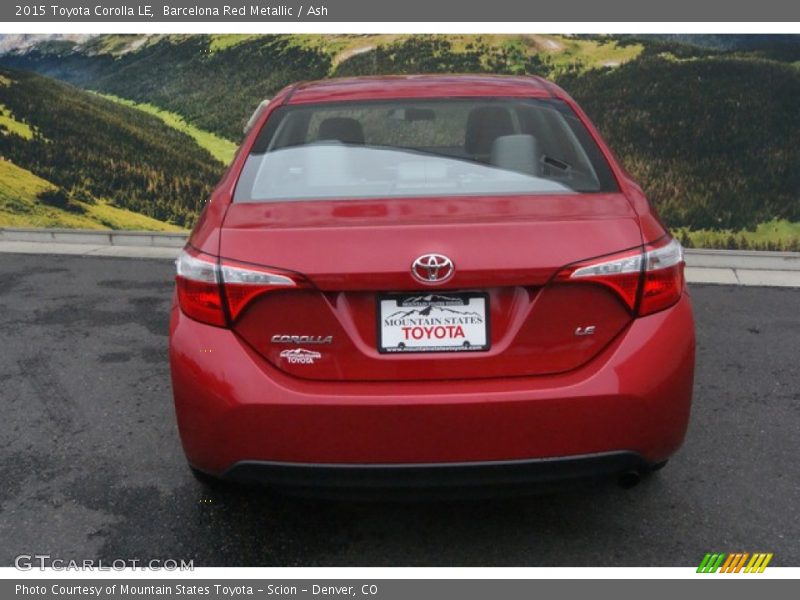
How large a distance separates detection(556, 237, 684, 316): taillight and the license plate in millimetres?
272

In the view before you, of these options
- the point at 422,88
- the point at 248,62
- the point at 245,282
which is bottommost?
the point at 248,62

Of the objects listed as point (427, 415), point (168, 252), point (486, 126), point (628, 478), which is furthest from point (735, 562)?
point (168, 252)

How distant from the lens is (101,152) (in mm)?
10031

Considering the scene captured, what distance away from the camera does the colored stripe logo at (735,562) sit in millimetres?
2857

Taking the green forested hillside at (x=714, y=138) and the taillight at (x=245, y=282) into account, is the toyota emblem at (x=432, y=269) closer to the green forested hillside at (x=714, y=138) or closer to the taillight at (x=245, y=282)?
the taillight at (x=245, y=282)

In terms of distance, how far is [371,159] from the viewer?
3.22 m

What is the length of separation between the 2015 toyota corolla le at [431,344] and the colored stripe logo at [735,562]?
52 centimetres

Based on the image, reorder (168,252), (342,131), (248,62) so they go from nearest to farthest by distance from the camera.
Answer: (342,131)
(168,252)
(248,62)

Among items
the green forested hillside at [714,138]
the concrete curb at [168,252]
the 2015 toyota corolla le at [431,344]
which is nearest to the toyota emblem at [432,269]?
the 2015 toyota corolla le at [431,344]

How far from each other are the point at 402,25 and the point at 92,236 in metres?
4.47

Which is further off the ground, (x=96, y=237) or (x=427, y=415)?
(x=427, y=415)

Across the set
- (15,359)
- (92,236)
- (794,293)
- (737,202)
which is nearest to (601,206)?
(15,359)

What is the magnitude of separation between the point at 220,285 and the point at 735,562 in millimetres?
1963

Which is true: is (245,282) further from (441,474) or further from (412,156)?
(412,156)
